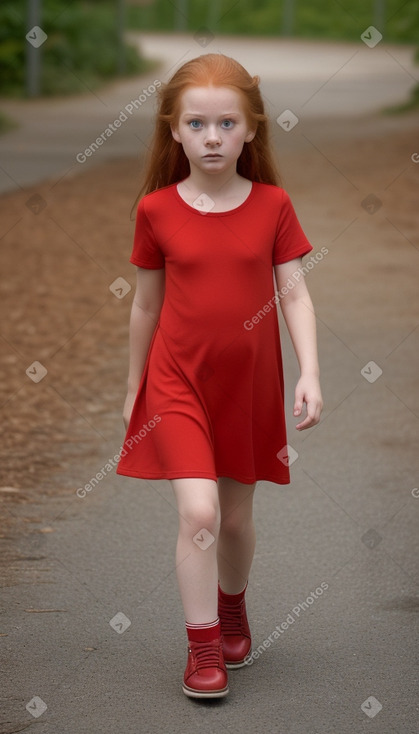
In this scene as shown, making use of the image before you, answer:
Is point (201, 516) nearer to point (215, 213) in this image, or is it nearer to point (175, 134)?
point (215, 213)

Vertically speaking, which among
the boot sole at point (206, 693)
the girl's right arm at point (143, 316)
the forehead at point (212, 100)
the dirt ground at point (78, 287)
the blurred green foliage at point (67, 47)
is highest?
the forehead at point (212, 100)

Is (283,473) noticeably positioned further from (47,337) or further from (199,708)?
(47,337)

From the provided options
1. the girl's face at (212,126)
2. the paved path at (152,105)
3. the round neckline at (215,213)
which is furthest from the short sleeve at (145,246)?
the paved path at (152,105)

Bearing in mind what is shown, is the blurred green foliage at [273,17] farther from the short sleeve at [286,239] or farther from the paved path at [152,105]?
the short sleeve at [286,239]

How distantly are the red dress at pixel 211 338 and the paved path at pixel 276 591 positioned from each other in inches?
26.1

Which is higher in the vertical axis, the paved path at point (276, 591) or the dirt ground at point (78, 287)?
the paved path at point (276, 591)

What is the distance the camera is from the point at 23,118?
22.8 m

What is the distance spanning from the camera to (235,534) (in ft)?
12.1

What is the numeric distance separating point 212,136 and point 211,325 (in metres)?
0.54

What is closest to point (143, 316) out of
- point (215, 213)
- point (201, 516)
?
point (215, 213)

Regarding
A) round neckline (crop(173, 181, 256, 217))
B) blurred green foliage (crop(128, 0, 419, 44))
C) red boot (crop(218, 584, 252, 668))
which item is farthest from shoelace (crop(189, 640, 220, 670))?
blurred green foliage (crop(128, 0, 419, 44))

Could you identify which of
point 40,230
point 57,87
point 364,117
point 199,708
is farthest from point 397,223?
point 57,87

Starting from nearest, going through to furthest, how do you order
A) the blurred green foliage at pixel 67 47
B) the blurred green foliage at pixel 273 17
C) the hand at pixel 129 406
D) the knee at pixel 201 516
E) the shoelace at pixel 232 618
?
the knee at pixel 201 516, the hand at pixel 129 406, the shoelace at pixel 232 618, the blurred green foliage at pixel 67 47, the blurred green foliage at pixel 273 17

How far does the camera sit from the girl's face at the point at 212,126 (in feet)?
11.2
